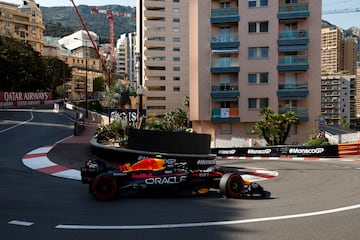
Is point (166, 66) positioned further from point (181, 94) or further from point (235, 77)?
point (235, 77)

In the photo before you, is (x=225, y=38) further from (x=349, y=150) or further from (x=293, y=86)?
(x=349, y=150)

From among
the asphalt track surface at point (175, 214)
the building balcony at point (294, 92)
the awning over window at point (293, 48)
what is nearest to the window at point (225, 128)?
the building balcony at point (294, 92)

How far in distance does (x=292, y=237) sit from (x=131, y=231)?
2579mm

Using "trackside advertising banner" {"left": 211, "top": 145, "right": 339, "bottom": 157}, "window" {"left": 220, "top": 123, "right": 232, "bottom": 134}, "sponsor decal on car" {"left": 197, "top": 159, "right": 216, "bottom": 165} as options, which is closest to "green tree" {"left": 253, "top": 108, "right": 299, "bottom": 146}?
"trackside advertising banner" {"left": 211, "top": 145, "right": 339, "bottom": 157}

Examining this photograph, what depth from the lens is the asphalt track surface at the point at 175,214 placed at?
588cm

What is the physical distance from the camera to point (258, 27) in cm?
4056

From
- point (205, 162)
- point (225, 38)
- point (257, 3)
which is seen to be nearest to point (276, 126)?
point (225, 38)

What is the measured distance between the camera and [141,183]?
8383mm

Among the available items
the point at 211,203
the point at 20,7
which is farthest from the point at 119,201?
the point at 20,7

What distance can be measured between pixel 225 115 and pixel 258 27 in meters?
10.6

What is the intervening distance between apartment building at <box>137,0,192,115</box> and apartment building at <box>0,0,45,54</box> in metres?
45.5

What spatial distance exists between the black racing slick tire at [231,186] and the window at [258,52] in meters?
33.5

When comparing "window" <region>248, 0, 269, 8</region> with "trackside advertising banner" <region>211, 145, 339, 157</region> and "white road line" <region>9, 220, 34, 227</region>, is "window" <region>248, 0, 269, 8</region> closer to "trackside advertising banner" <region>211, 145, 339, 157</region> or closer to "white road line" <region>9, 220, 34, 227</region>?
"trackside advertising banner" <region>211, 145, 339, 157</region>

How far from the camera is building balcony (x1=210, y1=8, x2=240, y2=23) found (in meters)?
40.7
